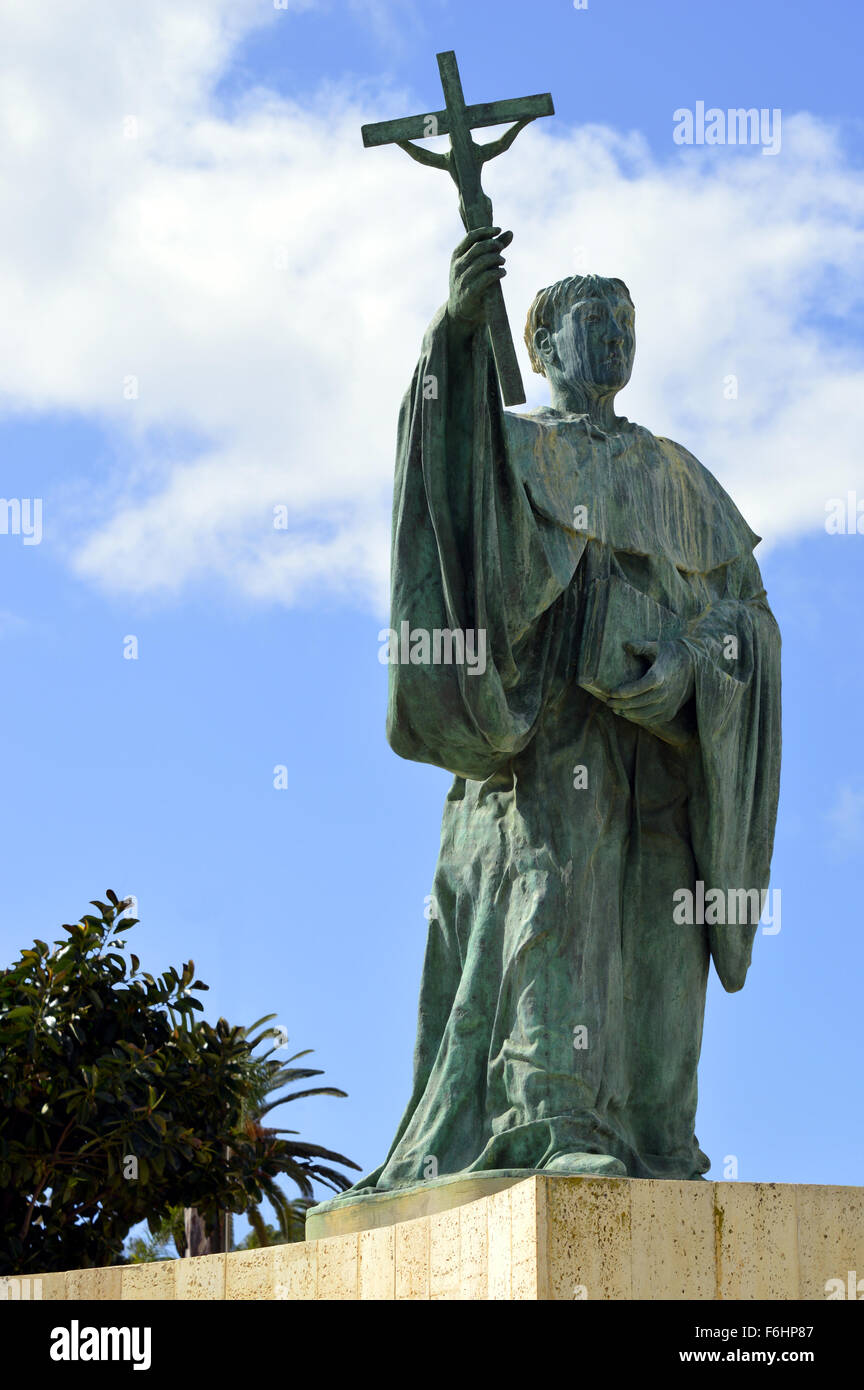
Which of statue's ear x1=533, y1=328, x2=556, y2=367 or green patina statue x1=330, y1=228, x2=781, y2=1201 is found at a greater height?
statue's ear x1=533, y1=328, x2=556, y2=367

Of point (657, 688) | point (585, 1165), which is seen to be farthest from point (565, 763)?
point (585, 1165)

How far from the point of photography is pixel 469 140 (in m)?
7.84

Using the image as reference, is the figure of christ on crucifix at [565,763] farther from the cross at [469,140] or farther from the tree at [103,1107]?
the tree at [103,1107]

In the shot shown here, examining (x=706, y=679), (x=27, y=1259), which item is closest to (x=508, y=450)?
(x=706, y=679)

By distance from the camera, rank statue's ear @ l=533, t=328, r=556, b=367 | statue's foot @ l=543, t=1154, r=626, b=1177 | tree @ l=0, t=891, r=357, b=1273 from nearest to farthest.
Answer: statue's foot @ l=543, t=1154, r=626, b=1177, statue's ear @ l=533, t=328, r=556, b=367, tree @ l=0, t=891, r=357, b=1273

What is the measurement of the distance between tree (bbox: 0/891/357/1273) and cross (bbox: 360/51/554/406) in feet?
33.0

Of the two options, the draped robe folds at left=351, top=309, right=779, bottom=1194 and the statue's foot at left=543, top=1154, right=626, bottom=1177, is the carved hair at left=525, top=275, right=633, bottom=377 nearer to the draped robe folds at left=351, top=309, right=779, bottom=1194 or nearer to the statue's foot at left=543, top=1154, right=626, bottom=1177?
the draped robe folds at left=351, top=309, right=779, bottom=1194

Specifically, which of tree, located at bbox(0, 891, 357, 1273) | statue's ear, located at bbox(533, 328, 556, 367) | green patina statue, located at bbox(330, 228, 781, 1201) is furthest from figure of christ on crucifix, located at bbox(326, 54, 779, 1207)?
tree, located at bbox(0, 891, 357, 1273)

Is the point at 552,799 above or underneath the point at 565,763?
underneath

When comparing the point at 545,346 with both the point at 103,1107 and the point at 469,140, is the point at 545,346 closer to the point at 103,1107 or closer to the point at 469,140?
the point at 469,140

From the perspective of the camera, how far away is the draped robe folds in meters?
7.75

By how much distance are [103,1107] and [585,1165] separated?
10364 millimetres

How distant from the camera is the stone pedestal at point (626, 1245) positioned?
20.2 feet

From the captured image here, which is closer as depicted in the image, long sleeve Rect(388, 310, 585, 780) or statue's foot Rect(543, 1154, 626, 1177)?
statue's foot Rect(543, 1154, 626, 1177)
